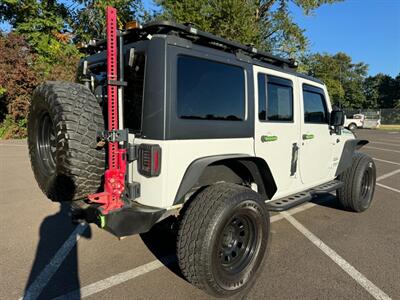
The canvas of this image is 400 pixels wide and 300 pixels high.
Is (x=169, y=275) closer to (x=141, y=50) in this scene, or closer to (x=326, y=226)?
(x=141, y=50)

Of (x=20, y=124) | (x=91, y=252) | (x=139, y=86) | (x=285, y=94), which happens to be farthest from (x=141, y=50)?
(x=20, y=124)

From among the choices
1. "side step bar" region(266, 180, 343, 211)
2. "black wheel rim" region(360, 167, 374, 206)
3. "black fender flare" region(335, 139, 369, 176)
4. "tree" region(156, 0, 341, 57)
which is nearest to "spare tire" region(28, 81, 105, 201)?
"side step bar" region(266, 180, 343, 211)

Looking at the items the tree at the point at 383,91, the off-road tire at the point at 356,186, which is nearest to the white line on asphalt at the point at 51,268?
the off-road tire at the point at 356,186

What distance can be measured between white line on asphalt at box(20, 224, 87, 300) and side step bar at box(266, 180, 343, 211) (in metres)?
2.36

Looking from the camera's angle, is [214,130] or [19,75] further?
[19,75]

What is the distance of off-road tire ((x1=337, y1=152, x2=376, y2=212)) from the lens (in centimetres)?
527

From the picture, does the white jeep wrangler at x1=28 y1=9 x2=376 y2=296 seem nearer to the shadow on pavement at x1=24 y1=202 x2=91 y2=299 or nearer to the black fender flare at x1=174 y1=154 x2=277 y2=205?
the black fender flare at x1=174 y1=154 x2=277 y2=205

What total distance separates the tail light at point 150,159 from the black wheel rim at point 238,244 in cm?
85

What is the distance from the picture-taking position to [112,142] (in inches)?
106

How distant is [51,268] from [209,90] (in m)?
2.44

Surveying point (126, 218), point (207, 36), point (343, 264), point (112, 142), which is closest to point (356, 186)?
point (343, 264)

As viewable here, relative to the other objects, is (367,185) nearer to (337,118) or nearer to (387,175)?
(337,118)

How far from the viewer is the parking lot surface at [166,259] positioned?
3.12m

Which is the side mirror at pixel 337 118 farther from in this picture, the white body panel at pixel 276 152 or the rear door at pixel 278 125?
the rear door at pixel 278 125
